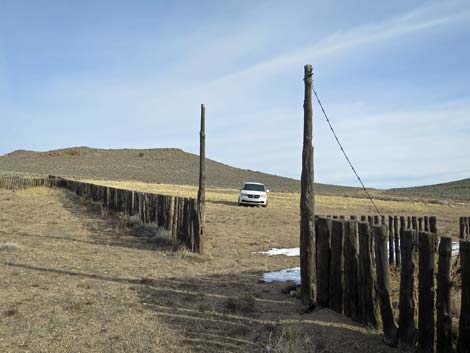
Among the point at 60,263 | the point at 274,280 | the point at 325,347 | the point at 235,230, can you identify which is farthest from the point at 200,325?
the point at 235,230

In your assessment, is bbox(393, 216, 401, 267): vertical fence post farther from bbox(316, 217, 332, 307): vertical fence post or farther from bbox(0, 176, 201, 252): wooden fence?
bbox(0, 176, 201, 252): wooden fence

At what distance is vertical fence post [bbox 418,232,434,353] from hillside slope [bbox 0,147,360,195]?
6213 centimetres

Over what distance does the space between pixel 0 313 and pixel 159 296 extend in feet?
6.75

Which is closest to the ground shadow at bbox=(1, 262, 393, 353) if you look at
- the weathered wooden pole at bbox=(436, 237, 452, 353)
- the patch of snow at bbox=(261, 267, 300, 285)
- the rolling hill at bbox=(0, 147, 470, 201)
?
the patch of snow at bbox=(261, 267, 300, 285)

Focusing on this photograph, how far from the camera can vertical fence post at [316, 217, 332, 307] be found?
6.26 meters

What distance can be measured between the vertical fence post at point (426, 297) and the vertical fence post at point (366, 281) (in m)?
0.76

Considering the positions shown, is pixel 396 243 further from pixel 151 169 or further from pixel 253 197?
pixel 151 169

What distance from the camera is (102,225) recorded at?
51.5 ft

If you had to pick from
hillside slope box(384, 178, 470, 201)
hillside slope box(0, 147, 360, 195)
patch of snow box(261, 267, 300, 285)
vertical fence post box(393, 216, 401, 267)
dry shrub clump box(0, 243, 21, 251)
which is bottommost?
patch of snow box(261, 267, 300, 285)

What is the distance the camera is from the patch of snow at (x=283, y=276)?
27.2 feet

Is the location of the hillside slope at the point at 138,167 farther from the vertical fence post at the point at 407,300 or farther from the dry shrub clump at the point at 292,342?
the vertical fence post at the point at 407,300

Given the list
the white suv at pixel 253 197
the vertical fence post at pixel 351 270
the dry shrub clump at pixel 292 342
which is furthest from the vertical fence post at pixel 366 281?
the white suv at pixel 253 197

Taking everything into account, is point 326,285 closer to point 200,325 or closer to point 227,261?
point 200,325

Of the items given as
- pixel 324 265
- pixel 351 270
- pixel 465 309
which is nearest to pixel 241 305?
pixel 324 265
